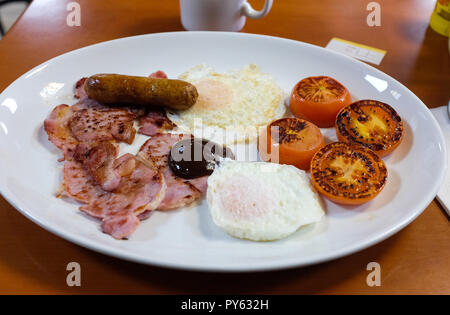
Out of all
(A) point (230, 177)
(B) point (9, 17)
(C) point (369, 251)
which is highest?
(A) point (230, 177)

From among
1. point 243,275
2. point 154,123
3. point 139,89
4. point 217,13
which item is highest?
point 217,13

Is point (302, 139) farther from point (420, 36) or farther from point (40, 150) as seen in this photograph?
point (420, 36)

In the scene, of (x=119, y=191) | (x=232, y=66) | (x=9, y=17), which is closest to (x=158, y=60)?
(x=232, y=66)

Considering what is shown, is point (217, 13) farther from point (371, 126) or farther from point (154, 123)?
point (371, 126)

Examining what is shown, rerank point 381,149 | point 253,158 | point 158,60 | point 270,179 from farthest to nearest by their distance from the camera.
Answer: point 158,60 → point 253,158 → point 381,149 → point 270,179

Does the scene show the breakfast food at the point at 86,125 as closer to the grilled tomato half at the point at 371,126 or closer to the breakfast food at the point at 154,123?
the breakfast food at the point at 154,123

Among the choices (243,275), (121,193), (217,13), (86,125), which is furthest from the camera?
(217,13)

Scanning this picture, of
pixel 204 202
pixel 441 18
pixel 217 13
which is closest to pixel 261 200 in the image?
pixel 204 202
